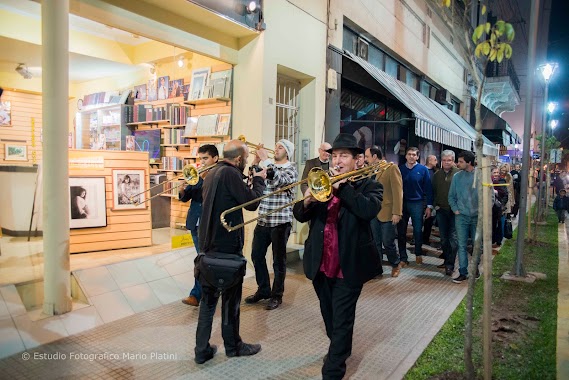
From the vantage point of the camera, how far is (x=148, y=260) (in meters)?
5.69

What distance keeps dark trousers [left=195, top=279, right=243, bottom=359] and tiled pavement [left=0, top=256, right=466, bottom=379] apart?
0.14m

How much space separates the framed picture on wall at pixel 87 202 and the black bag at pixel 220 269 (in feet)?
11.0

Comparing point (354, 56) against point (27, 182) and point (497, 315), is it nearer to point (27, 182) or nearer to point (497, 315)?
point (497, 315)

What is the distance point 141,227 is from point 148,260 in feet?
4.08

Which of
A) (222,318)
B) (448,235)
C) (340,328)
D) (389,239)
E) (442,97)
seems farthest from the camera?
(442,97)

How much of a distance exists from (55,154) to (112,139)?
5.80m

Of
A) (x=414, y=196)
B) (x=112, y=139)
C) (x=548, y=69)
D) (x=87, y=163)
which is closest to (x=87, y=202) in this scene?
(x=87, y=163)

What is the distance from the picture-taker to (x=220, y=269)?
3500mm

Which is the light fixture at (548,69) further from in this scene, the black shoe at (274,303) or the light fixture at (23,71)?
the light fixture at (23,71)

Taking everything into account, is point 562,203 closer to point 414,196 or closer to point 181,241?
point 414,196

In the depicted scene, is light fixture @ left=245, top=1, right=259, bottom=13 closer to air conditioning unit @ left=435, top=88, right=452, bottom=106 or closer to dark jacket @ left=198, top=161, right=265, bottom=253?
dark jacket @ left=198, top=161, right=265, bottom=253

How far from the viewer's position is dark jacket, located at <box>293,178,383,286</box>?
120 inches

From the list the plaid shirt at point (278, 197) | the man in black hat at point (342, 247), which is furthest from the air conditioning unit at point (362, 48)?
the man in black hat at point (342, 247)

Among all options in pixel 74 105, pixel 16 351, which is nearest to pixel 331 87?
pixel 16 351
